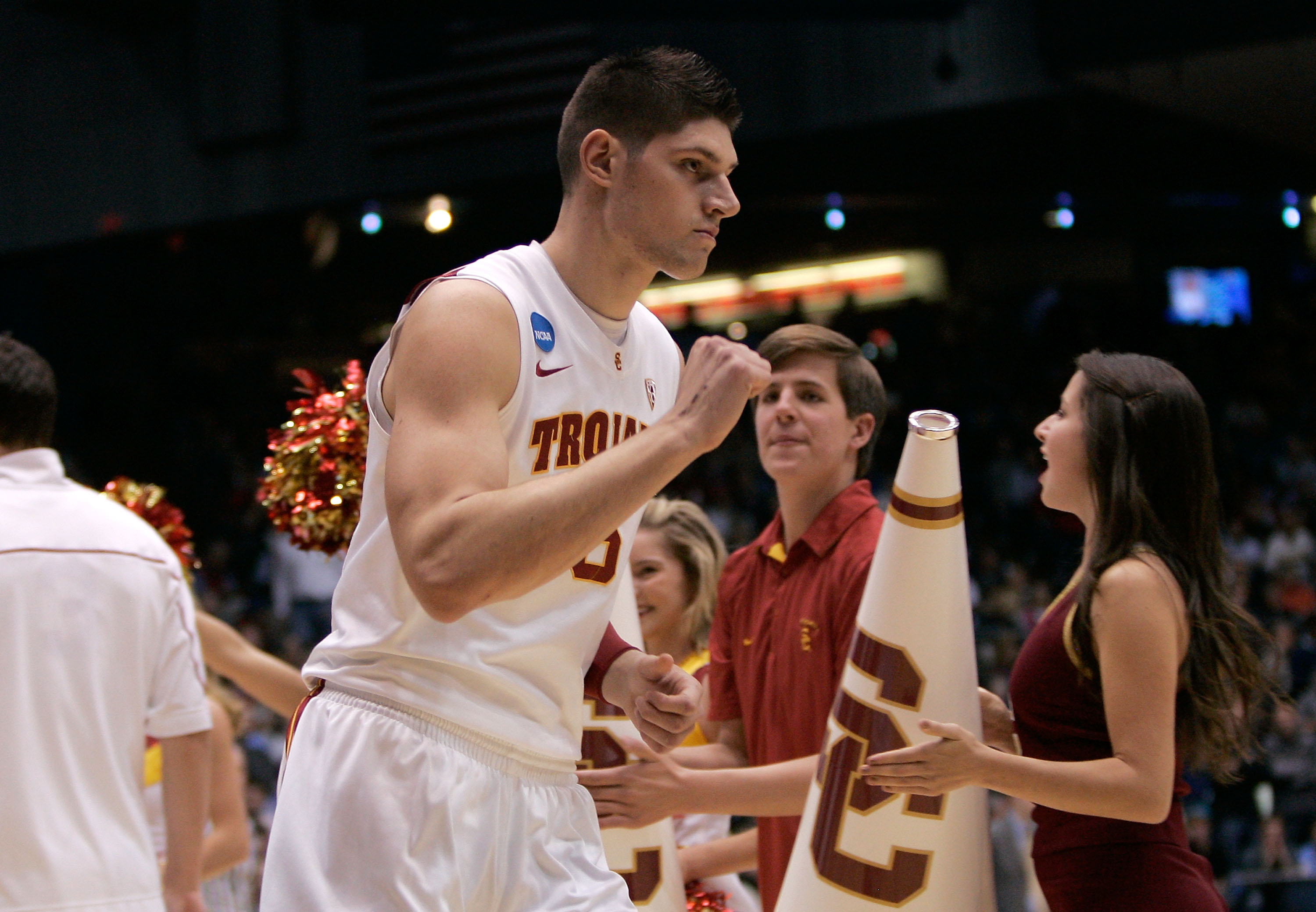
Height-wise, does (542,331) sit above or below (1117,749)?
above

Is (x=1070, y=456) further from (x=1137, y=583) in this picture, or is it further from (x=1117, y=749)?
(x=1117, y=749)

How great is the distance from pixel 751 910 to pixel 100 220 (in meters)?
12.9

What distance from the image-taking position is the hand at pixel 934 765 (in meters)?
2.46

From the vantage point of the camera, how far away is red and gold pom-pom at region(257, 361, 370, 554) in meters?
3.30

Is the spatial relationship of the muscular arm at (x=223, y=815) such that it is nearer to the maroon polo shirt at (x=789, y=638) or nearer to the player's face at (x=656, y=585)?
the player's face at (x=656, y=585)

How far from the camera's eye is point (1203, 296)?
1711 centimetres

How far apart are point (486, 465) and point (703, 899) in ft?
6.15

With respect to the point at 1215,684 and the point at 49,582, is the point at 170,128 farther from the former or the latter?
the point at 1215,684

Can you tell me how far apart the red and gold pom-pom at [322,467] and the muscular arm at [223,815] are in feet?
3.56

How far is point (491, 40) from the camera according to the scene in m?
12.2

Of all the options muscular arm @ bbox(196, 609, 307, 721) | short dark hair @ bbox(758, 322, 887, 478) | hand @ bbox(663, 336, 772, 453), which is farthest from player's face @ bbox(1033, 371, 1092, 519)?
muscular arm @ bbox(196, 609, 307, 721)

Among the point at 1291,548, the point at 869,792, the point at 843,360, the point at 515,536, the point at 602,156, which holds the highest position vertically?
the point at 602,156

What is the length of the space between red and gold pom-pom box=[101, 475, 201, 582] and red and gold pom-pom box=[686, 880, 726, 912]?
192cm

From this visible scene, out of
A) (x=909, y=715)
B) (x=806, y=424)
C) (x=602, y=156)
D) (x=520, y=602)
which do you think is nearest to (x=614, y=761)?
(x=909, y=715)
